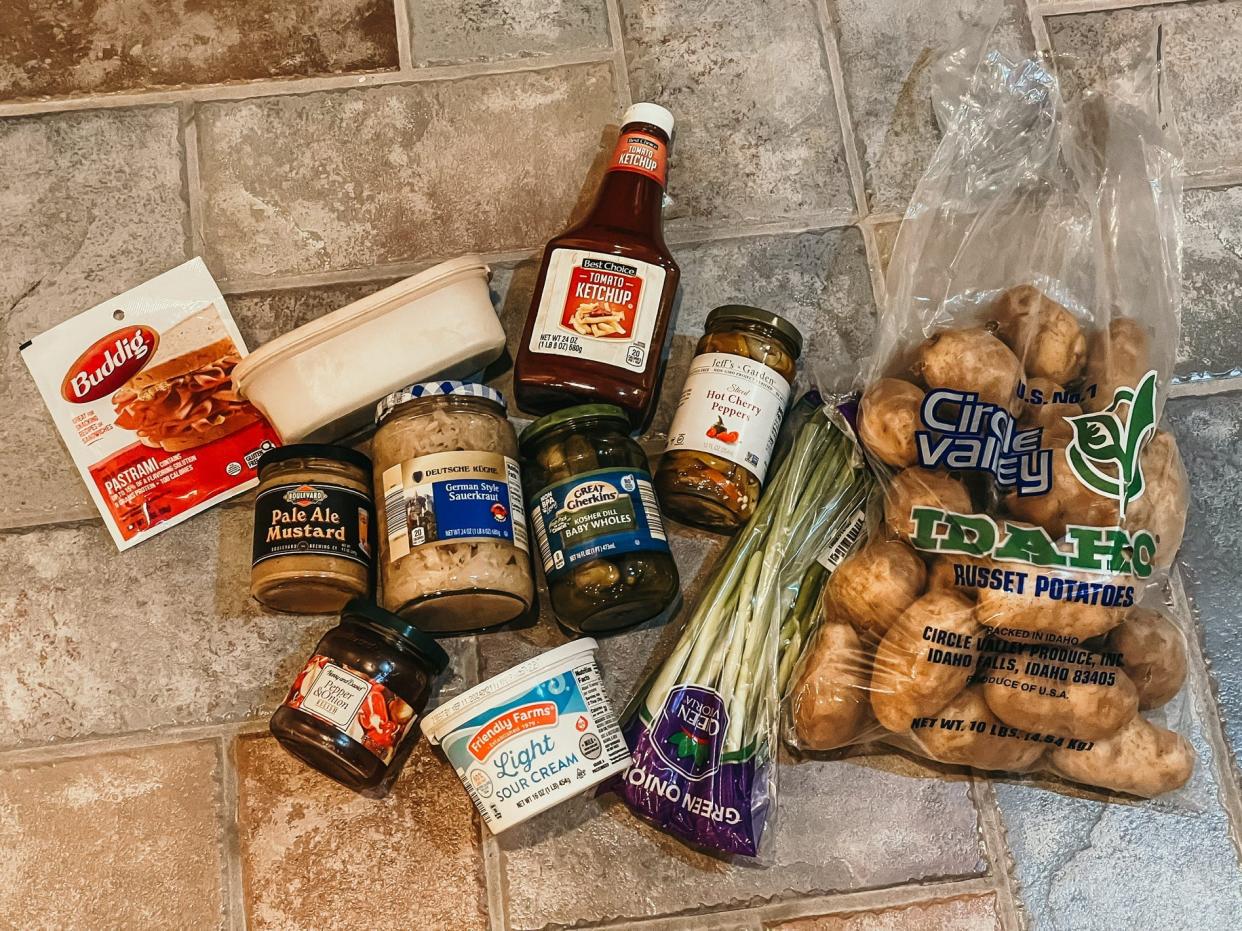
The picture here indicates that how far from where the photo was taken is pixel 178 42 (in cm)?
136

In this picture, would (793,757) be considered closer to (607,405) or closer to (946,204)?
(607,405)

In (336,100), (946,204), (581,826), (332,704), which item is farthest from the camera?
(336,100)

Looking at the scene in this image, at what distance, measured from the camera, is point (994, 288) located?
1.13 m

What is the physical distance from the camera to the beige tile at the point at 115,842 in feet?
3.60

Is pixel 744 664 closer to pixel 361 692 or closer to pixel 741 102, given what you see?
pixel 361 692

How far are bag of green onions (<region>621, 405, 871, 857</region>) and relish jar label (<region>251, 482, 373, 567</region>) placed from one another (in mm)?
366

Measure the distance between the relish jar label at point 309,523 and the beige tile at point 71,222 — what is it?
34cm

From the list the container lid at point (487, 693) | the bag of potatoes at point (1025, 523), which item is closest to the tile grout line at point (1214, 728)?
the bag of potatoes at point (1025, 523)

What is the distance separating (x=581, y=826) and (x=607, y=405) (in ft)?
1.54

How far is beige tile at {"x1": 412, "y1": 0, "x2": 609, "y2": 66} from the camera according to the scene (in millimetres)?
1357

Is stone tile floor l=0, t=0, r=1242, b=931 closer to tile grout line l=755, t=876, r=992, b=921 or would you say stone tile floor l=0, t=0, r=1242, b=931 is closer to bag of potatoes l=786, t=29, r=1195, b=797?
tile grout line l=755, t=876, r=992, b=921

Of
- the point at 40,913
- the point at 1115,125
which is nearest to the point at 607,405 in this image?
the point at 1115,125

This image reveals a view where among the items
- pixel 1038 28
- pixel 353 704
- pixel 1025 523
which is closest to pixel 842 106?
pixel 1038 28

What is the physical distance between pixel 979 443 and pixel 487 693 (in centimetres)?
56
